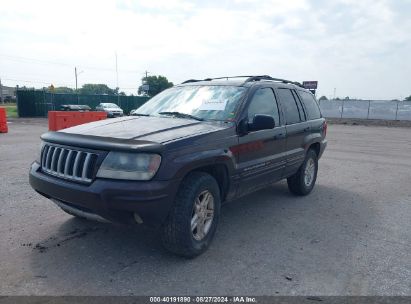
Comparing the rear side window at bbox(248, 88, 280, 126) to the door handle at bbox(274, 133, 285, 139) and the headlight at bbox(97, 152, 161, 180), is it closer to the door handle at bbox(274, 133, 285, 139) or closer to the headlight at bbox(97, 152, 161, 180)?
the door handle at bbox(274, 133, 285, 139)

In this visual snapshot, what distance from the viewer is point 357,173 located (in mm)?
8234

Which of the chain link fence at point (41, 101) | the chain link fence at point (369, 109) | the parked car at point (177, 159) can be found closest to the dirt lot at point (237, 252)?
the parked car at point (177, 159)

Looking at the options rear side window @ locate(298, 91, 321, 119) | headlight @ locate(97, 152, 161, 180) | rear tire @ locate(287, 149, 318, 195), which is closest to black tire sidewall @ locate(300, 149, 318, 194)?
rear tire @ locate(287, 149, 318, 195)

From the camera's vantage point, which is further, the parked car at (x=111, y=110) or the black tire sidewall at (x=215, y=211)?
the parked car at (x=111, y=110)

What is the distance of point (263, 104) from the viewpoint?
183 inches

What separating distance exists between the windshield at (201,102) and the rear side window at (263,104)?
0.69 ft

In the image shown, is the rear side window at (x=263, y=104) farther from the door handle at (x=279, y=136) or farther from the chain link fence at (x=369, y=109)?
the chain link fence at (x=369, y=109)

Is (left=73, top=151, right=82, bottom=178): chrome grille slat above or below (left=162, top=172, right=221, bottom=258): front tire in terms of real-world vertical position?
above

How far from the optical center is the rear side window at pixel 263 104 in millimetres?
4363

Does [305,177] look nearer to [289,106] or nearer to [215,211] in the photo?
[289,106]

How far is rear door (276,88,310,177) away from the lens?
16.9ft

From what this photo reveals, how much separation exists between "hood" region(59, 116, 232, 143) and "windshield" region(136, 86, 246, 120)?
0.73 feet

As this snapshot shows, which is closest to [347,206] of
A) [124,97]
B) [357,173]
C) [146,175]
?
[357,173]

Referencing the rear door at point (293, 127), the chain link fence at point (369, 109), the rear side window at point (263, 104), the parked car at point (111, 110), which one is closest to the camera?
the rear side window at point (263, 104)
